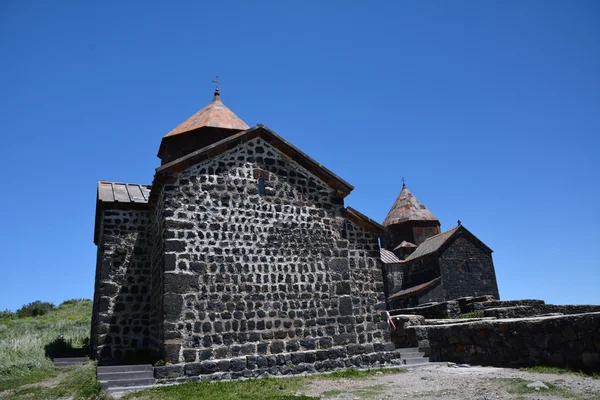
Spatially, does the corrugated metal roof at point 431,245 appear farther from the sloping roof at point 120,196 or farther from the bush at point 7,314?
Answer: the bush at point 7,314

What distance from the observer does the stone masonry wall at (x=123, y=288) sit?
11578 millimetres

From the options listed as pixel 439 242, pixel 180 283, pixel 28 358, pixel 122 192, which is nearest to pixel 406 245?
pixel 439 242

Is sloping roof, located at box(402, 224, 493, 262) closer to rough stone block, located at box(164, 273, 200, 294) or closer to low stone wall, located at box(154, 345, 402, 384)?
low stone wall, located at box(154, 345, 402, 384)

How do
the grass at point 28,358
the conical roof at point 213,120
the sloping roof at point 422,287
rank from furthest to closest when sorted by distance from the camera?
the sloping roof at point 422,287 → the conical roof at point 213,120 → the grass at point 28,358

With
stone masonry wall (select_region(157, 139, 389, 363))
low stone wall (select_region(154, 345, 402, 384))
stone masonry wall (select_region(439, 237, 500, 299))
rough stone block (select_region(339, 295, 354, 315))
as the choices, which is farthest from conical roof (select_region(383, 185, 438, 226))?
rough stone block (select_region(339, 295, 354, 315))

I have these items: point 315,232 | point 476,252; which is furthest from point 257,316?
point 476,252

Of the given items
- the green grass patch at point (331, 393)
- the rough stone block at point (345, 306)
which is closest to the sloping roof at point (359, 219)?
the rough stone block at point (345, 306)

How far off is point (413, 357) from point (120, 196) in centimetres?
979

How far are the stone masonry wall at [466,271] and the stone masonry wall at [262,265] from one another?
1407cm

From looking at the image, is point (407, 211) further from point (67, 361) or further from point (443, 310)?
point (67, 361)

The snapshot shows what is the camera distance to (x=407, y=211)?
30312mm

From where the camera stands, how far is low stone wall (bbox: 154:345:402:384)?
30.0 feet

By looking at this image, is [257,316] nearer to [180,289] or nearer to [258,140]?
[180,289]

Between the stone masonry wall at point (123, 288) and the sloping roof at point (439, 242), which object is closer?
the stone masonry wall at point (123, 288)
